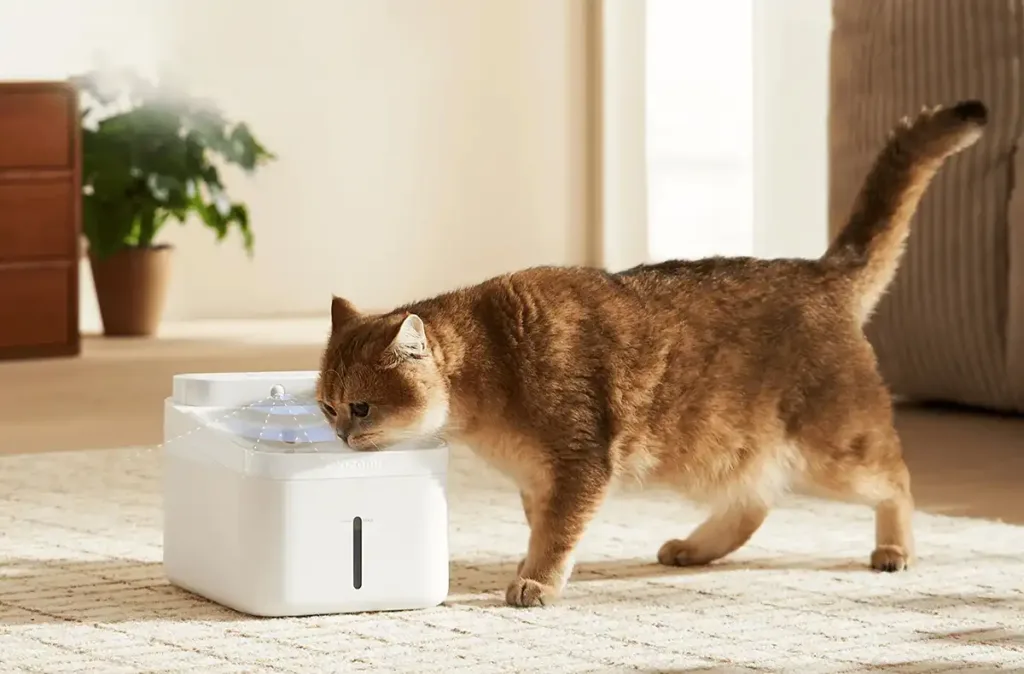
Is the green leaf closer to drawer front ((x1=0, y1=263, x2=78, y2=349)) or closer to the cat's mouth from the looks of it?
drawer front ((x1=0, y1=263, x2=78, y2=349))

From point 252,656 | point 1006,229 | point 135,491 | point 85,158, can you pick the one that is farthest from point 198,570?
point 85,158

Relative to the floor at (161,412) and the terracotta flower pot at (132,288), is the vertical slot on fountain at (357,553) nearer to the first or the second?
the floor at (161,412)

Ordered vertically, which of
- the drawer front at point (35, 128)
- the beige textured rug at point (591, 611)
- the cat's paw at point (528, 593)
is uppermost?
the drawer front at point (35, 128)

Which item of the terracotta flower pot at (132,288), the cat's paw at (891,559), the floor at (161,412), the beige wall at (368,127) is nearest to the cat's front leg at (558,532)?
the cat's paw at (891,559)

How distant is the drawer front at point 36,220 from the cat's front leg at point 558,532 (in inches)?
112

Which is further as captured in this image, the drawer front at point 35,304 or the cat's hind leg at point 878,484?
the drawer front at point 35,304

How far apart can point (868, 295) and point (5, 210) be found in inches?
113

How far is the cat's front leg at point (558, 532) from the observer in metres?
1.81

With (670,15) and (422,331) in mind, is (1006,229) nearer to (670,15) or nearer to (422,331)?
(422,331)

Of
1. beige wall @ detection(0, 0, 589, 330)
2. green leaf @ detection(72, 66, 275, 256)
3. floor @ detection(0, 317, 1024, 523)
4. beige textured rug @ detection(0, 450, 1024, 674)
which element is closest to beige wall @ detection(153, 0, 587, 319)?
beige wall @ detection(0, 0, 589, 330)

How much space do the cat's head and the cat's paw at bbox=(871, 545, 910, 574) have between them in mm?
570

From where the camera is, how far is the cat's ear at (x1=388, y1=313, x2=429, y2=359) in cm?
172

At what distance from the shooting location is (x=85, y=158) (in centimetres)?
466

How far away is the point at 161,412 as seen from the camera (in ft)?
11.4
